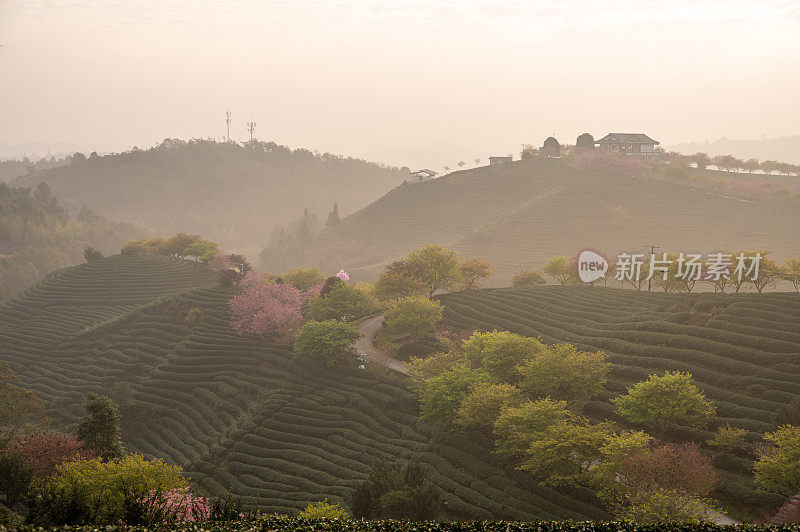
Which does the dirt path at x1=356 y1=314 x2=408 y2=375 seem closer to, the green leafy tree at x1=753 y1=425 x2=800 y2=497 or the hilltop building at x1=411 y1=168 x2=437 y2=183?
the green leafy tree at x1=753 y1=425 x2=800 y2=497

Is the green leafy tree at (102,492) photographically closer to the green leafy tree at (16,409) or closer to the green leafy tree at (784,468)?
the green leafy tree at (16,409)

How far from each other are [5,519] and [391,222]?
115m

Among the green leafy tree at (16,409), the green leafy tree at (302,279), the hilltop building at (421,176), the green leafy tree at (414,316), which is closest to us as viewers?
the green leafy tree at (16,409)

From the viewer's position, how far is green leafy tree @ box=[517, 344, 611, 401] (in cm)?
3428

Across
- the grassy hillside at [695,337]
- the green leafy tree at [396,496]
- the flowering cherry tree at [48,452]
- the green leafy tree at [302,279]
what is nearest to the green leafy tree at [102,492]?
the flowering cherry tree at [48,452]

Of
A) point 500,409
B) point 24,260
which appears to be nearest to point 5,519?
point 500,409

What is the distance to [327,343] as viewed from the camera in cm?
4528

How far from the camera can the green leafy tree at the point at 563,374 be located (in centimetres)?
3428

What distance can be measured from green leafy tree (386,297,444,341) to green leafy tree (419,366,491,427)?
14.2 metres

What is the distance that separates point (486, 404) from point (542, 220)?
83.7m

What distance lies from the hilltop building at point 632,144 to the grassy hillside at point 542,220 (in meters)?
12.3

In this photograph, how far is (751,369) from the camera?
35.6 m

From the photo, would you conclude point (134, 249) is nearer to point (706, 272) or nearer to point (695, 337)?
point (706, 272)

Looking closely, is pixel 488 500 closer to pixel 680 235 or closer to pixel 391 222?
pixel 680 235
